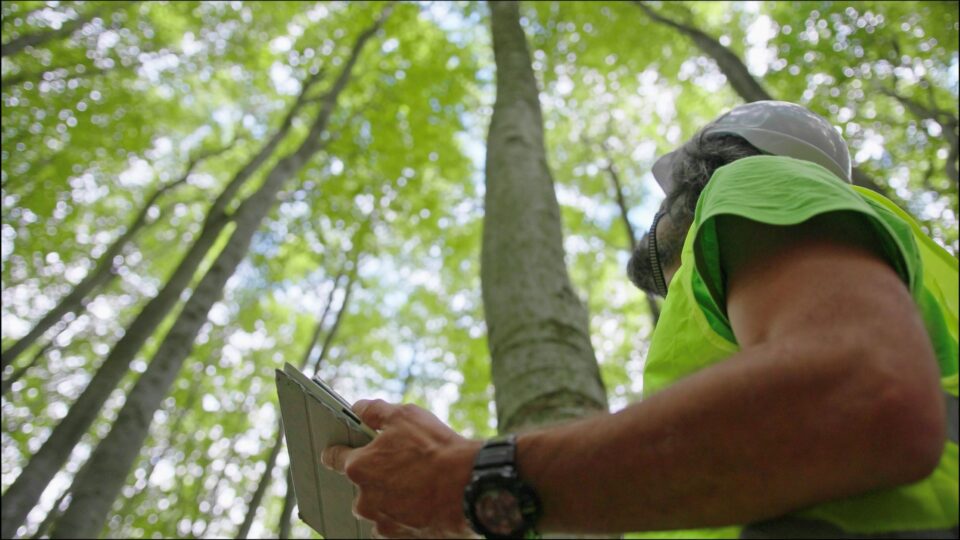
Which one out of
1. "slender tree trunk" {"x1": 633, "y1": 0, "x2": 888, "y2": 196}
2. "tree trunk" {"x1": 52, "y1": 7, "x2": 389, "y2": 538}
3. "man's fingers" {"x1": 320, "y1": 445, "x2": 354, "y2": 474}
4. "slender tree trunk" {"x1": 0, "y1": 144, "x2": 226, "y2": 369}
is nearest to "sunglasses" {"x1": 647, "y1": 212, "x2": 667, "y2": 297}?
"man's fingers" {"x1": 320, "y1": 445, "x2": 354, "y2": 474}

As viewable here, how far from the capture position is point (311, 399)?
1.16 meters

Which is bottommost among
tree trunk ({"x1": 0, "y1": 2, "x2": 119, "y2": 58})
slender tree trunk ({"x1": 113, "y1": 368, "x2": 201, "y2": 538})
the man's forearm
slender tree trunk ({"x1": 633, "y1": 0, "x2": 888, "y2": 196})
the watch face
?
the watch face

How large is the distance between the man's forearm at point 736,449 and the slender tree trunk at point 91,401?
6.42 m

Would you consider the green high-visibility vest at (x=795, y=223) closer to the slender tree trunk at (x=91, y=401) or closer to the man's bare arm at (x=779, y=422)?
the man's bare arm at (x=779, y=422)

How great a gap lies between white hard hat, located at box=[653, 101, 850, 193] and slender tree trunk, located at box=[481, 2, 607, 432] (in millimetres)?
1390

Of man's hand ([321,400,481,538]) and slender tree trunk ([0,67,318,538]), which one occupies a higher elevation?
slender tree trunk ([0,67,318,538])

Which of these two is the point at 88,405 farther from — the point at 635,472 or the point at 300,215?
the point at 635,472

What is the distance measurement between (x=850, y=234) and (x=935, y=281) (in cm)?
27

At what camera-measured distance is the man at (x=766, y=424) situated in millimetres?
708

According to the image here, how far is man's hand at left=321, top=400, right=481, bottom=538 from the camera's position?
92 centimetres

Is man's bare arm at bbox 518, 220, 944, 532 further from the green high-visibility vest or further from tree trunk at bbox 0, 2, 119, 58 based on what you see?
tree trunk at bbox 0, 2, 119, 58

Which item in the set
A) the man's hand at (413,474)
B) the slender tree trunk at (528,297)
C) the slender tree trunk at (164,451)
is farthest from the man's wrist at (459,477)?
the slender tree trunk at (164,451)

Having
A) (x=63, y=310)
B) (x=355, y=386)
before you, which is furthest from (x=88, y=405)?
(x=355, y=386)

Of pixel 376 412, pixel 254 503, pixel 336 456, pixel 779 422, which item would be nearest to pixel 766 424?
pixel 779 422
